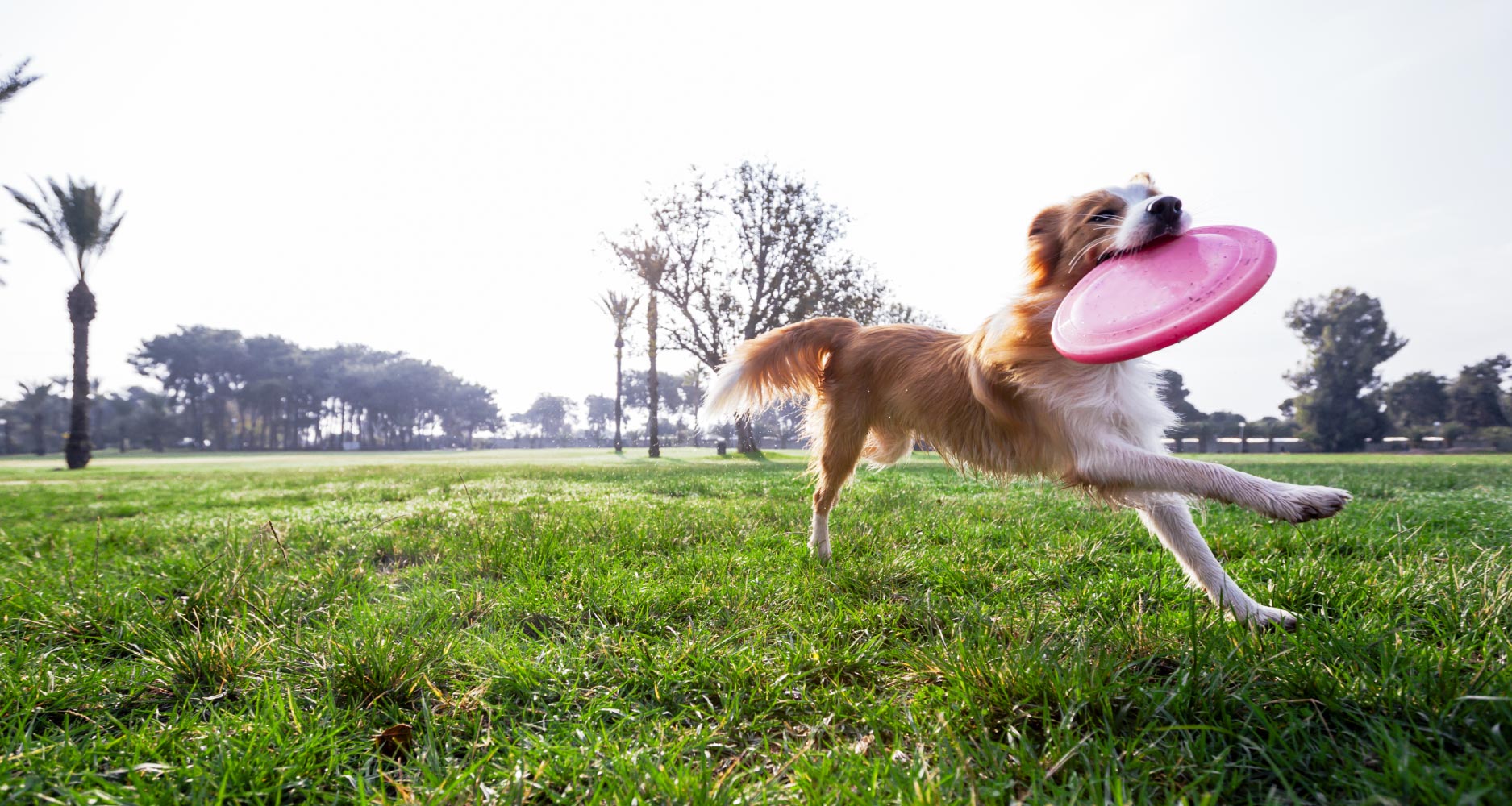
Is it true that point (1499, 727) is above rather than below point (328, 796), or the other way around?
above

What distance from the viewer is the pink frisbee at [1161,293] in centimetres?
232

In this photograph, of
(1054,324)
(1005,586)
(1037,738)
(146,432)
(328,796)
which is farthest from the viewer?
(146,432)

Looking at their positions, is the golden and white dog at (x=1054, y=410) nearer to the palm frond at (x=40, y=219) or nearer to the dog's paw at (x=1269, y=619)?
the dog's paw at (x=1269, y=619)

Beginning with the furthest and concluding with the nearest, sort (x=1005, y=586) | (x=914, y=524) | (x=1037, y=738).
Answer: (x=914, y=524)
(x=1005, y=586)
(x=1037, y=738)

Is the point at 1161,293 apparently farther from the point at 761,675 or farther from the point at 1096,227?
the point at 761,675

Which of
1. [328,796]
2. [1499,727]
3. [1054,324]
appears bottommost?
[328,796]

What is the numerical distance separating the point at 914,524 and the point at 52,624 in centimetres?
455

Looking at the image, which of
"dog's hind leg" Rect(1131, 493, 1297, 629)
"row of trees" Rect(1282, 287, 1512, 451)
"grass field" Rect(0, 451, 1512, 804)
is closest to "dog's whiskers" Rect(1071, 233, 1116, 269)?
"dog's hind leg" Rect(1131, 493, 1297, 629)

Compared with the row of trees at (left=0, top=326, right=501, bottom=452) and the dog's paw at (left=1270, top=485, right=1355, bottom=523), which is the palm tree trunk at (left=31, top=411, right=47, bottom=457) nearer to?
the row of trees at (left=0, top=326, right=501, bottom=452)

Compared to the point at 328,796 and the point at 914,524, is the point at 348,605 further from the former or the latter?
the point at 914,524

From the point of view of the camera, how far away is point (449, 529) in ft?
15.8

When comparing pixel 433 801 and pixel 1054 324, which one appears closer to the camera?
pixel 433 801

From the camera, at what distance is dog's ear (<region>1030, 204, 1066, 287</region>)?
3.21 m

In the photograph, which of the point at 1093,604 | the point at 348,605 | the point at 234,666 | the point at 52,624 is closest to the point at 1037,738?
the point at 1093,604
